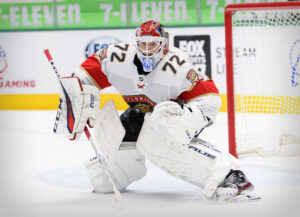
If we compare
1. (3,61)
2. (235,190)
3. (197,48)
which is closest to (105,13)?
(197,48)

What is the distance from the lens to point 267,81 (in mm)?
4934

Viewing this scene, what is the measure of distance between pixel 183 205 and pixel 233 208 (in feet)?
0.78

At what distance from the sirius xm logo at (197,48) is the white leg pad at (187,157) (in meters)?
3.25

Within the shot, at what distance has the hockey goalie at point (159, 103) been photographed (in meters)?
3.02

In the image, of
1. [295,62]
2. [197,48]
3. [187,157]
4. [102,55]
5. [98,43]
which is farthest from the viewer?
[98,43]

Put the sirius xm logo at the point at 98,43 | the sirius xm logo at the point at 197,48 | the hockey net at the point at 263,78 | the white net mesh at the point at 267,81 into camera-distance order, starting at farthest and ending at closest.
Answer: the sirius xm logo at the point at 98,43
the sirius xm logo at the point at 197,48
the white net mesh at the point at 267,81
the hockey net at the point at 263,78

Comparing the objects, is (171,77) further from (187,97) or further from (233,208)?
(233,208)

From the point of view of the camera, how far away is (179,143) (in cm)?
302

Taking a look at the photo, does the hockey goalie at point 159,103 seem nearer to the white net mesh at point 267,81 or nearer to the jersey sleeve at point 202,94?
the jersey sleeve at point 202,94

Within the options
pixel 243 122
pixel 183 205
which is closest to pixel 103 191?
pixel 183 205

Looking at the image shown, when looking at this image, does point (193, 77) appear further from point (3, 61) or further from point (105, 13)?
point (3, 61)

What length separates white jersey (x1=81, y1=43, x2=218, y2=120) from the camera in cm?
305

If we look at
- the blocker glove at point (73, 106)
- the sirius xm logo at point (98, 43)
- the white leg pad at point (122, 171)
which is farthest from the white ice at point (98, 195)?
the sirius xm logo at point (98, 43)

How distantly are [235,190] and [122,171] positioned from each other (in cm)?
60
